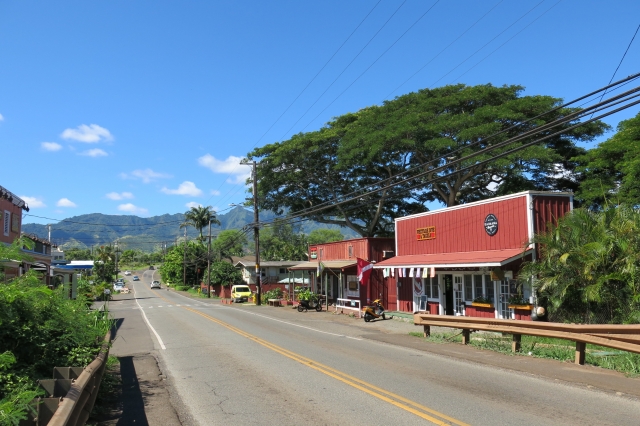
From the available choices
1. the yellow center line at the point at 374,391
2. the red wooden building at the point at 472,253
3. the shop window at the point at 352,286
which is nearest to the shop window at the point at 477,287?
the red wooden building at the point at 472,253

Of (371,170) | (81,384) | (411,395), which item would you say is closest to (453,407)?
(411,395)

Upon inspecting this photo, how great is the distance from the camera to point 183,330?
20750 mm

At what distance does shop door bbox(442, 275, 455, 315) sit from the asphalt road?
976cm

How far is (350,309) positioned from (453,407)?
73.5ft

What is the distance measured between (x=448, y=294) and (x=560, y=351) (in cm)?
1127

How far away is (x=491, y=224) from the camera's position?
2120 centimetres

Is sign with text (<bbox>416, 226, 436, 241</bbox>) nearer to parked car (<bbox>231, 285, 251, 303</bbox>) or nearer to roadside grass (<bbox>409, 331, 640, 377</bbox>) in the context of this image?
roadside grass (<bbox>409, 331, 640, 377</bbox>)

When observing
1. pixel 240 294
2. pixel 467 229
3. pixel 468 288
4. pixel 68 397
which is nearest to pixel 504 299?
pixel 468 288

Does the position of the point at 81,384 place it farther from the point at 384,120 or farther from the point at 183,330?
the point at 384,120

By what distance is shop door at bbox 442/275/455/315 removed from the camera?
79.8 feet

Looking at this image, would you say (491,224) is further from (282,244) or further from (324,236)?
(324,236)

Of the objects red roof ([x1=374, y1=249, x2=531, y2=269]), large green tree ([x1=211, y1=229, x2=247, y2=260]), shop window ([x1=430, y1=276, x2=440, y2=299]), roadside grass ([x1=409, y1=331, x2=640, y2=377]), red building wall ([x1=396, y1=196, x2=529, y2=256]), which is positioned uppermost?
large green tree ([x1=211, y1=229, x2=247, y2=260])

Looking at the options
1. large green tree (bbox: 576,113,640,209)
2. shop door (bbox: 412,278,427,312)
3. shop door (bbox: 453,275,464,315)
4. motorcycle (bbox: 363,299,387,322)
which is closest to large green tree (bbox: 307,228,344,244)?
large green tree (bbox: 576,113,640,209)

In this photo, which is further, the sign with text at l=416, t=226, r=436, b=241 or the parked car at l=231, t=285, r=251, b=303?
the parked car at l=231, t=285, r=251, b=303
